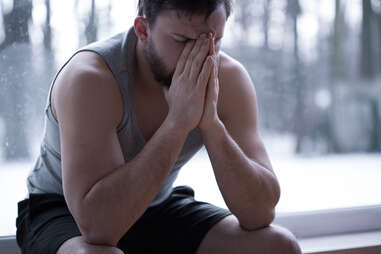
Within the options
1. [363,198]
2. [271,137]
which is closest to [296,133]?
[271,137]

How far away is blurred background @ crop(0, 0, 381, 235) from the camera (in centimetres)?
155

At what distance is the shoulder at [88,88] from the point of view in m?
1.12

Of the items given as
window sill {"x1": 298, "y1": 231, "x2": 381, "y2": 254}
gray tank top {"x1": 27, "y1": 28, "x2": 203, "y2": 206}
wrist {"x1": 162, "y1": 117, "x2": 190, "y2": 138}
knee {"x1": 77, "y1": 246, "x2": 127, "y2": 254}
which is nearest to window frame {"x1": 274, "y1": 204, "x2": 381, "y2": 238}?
window sill {"x1": 298, "y1": 231, "x2": 381, "y2": 254}

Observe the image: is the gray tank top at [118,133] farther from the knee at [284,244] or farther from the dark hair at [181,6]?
the knee at [284,244]

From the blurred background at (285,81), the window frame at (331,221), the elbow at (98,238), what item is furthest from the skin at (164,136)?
the window frame at (331,221)

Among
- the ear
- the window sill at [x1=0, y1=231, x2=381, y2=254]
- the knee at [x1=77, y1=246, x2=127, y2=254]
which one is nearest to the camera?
the knee at [x1=77, y1=246, x2=127, y2=254]

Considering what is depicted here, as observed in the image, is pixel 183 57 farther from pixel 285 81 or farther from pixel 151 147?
pixel 285 81

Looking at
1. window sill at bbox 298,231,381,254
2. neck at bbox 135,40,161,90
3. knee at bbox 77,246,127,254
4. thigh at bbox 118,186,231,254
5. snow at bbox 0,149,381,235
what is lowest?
window sill at bbox 298,231,381,254

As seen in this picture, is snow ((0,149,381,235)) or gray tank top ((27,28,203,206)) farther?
snow ((0,149,381,235))

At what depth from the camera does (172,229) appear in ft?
4.31

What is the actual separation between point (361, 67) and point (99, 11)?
1003mm

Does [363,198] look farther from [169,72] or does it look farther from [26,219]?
[26,219]

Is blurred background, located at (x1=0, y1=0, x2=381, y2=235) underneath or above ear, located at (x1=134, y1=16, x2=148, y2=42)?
underneath

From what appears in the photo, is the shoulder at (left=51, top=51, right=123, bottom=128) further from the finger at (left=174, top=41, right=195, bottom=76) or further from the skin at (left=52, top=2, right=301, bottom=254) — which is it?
the finger at (left=174, top=41, right=195, bottom=76)
